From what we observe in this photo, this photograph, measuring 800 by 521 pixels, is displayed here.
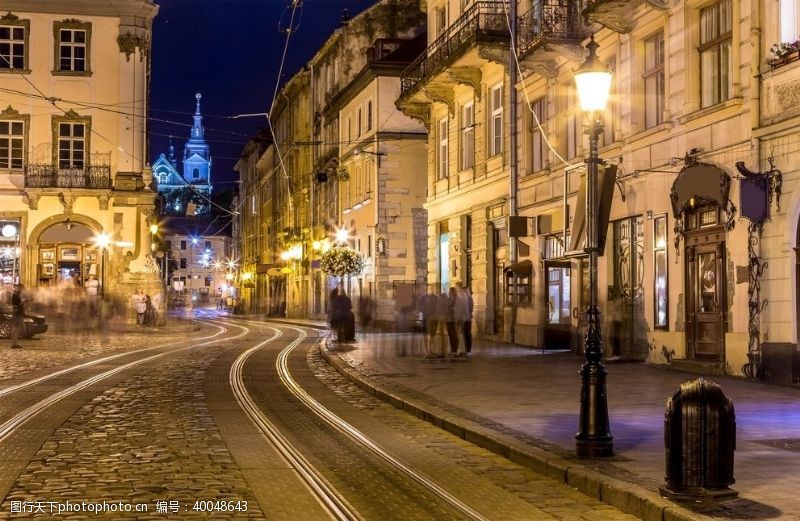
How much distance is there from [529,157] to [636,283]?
7.23 meters

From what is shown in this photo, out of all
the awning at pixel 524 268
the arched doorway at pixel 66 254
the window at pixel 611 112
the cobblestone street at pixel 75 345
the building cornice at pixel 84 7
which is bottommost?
the cobblestone street at pixel 75 345

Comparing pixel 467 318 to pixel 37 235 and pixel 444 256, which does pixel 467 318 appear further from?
pixel 37 235

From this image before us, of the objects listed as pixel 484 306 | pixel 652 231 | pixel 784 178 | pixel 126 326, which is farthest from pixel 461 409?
pixel 126 326

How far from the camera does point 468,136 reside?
34.7 metres

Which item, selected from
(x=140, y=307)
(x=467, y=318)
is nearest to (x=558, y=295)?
(x=467, y=318)

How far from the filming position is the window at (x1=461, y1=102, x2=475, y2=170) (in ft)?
112

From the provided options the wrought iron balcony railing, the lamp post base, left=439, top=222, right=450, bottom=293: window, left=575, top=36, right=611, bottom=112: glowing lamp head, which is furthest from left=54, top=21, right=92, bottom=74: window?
the lamp post base

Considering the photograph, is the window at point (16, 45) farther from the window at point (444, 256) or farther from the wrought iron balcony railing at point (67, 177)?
the window at point (444, 256)

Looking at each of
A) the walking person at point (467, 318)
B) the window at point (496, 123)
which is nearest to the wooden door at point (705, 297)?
the walking person at point (467, 318)

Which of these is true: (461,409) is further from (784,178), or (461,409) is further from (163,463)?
(784,178)

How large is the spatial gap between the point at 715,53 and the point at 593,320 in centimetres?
1138

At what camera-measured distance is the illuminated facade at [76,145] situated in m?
48.1

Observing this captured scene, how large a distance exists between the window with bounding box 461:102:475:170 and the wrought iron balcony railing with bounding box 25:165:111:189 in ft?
65.2

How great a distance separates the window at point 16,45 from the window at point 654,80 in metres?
33.1
